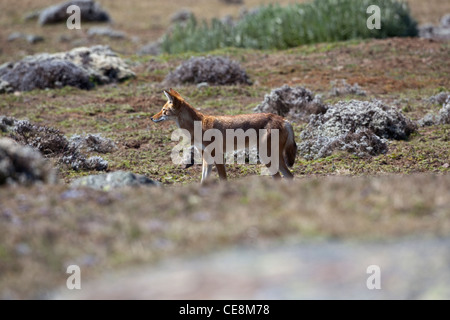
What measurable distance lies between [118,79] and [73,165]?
7.39 m

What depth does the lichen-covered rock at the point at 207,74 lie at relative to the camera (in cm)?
1825

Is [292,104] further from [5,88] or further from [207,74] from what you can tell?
[5,88]

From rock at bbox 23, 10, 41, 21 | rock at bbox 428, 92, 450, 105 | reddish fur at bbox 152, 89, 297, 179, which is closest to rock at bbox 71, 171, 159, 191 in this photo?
reddish fur at bbox 152, 89, 297, 179

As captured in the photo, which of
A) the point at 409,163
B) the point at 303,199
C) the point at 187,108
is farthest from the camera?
the point at 409,163

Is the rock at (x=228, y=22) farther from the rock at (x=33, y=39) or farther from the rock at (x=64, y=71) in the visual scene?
the rock at (x=33, y=39)

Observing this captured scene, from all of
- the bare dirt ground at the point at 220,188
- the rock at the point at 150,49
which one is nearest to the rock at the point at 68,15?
the bare dirt ground at the point at 220,188

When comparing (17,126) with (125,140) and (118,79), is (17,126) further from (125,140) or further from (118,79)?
(118,79)

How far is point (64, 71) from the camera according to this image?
18547mm

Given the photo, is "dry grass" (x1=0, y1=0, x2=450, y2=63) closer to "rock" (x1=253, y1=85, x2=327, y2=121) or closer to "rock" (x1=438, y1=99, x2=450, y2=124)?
"rock" (x1=253, y1=85, x2=327, y2=121)

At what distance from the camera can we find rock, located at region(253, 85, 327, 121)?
14.9m

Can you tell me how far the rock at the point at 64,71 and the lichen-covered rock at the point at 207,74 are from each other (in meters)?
1.87

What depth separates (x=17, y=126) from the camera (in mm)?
13242

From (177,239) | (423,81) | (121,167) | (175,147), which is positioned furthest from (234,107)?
(177,239)

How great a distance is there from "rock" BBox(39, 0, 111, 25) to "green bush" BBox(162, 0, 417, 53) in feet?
34.2
